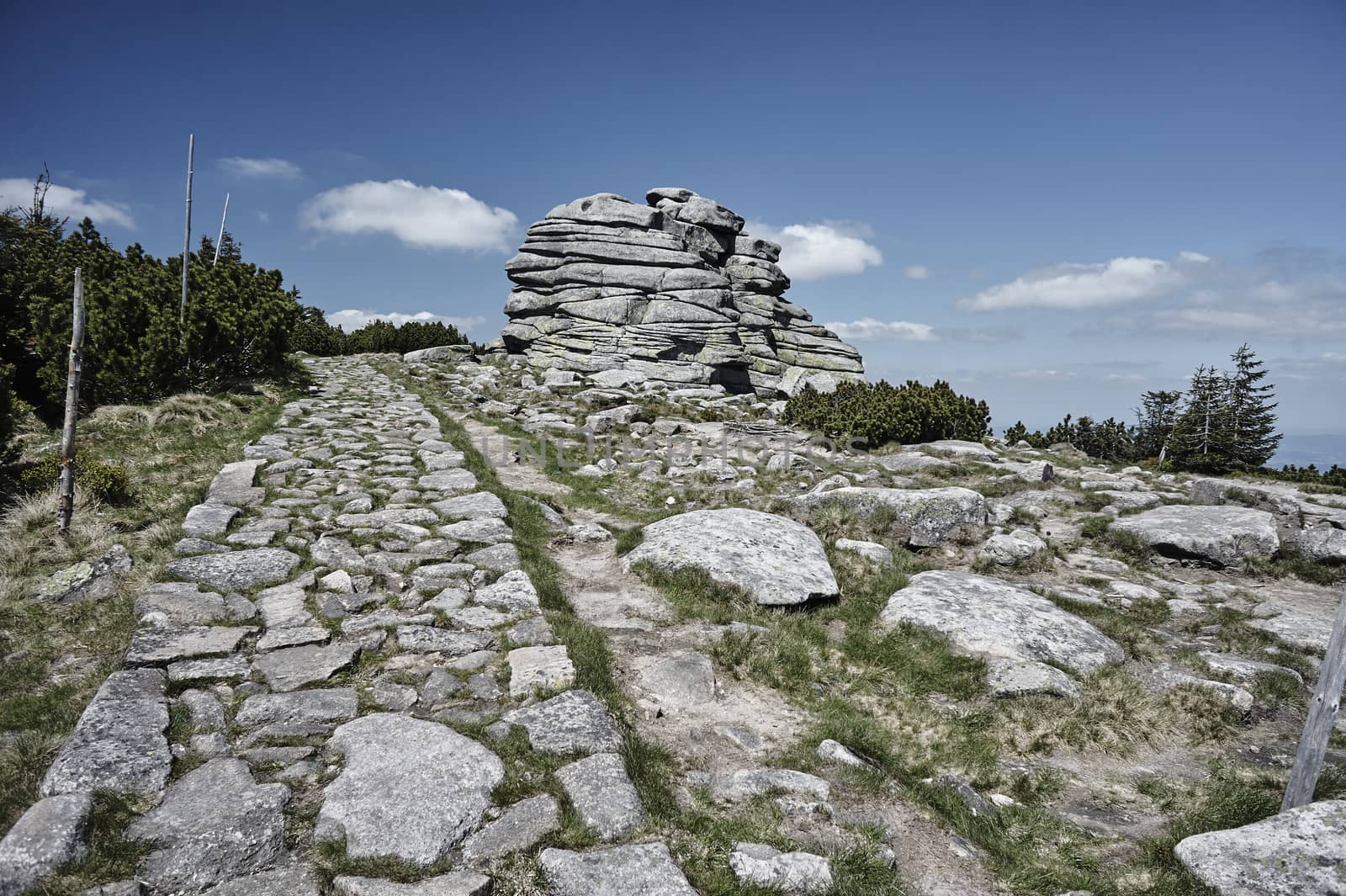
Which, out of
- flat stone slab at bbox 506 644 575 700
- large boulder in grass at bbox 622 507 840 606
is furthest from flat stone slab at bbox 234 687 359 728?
large boulder in grass at bbox 622 507 840 606

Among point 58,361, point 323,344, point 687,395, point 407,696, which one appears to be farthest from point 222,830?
point 323,344

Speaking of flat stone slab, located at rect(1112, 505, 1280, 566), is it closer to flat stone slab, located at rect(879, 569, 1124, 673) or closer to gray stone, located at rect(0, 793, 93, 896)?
flat stone slab, located at rect(879, 569, 1124, 673)

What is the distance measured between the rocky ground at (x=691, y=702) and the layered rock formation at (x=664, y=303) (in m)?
19.6

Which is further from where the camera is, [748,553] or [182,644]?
[748,553]

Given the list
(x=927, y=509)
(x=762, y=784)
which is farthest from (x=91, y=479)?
(x=927, y=509)

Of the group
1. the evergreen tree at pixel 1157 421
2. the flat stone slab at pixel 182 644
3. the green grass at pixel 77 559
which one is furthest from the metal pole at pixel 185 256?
the evergreen tree at pixel 1157 421

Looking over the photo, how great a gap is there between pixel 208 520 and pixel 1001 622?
9.00 meters

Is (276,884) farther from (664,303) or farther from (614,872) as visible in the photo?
(664,303)

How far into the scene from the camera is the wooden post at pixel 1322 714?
3.77 metres

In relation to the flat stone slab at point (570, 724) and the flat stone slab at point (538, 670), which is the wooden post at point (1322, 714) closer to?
the flat stone slab at point (570, 724)

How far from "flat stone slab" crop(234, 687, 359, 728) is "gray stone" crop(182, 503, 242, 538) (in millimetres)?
3550

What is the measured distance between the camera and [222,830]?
10.9ft

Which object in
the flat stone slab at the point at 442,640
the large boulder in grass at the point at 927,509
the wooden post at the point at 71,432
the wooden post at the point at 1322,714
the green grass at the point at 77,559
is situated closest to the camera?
the wooden post at the point at 1322,714

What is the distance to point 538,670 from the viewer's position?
16.9ft
